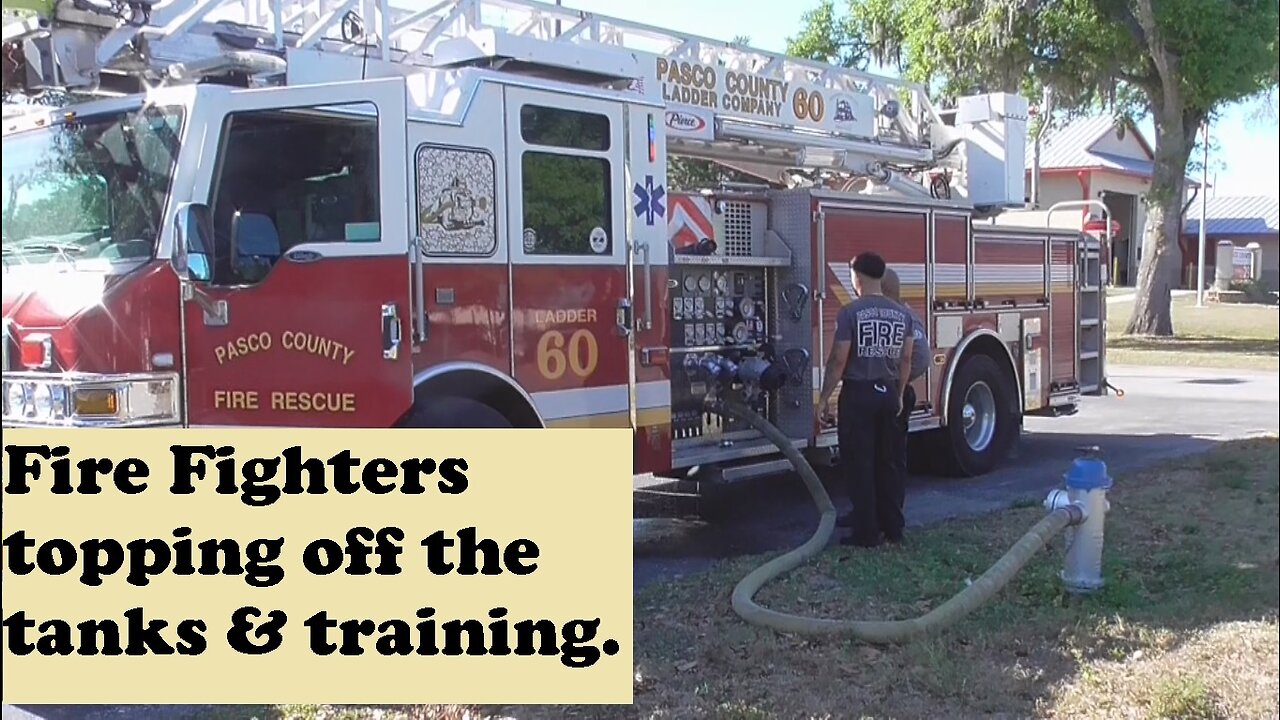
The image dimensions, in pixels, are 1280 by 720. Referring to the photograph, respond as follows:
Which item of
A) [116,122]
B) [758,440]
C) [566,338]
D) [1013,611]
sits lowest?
[1013,611]

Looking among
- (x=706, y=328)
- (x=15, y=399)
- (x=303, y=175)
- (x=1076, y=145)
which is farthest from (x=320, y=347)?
(x=1076, y=145)

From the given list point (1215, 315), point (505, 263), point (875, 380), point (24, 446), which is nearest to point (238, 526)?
point (24, 446)

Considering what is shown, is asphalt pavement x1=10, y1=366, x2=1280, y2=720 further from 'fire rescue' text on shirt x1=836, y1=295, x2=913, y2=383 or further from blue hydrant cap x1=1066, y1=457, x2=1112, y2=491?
'fire rescue' text on shirt x1=836, y1=295, x2=913, y2=383

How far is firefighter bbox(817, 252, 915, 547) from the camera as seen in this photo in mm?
6734

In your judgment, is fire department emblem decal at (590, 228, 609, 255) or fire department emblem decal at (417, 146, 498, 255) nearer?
fire department emblem decal at (417, 146, 498, 255)

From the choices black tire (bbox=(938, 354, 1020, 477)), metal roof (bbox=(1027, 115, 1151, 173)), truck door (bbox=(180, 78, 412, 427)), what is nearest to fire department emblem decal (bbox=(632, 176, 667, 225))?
truck door (bbox=(180, 78, 412, 427))

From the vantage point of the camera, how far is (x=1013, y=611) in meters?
5.39

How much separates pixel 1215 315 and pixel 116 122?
5.43 m

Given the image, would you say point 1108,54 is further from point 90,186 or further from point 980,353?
point 90,186

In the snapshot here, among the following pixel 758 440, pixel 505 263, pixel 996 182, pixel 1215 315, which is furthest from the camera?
pixel 996 182

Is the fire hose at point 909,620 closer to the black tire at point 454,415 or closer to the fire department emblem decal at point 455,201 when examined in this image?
the black tire at point 454,415

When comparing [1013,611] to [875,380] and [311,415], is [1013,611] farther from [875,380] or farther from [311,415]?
[311,415]

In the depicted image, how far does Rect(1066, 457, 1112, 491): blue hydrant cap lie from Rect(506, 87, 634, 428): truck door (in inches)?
88.0

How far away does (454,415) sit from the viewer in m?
5.66
